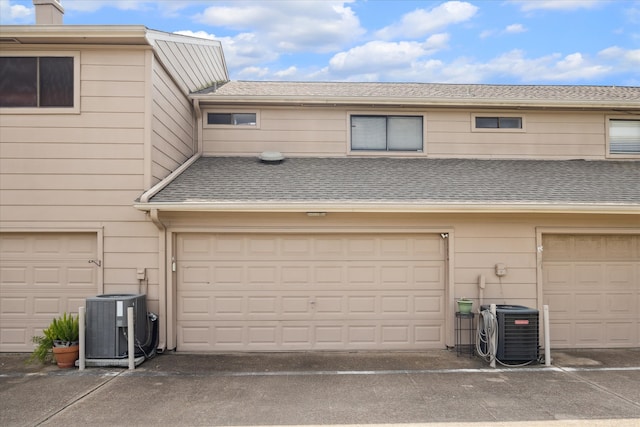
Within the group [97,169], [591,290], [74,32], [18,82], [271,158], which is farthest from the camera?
[271,158]

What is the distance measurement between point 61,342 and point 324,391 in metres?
4.08

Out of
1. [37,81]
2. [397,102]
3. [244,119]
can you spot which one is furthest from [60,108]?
[397,102]

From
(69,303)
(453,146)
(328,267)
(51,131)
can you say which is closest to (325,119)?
(453,146)

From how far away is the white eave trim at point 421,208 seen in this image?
7117mm

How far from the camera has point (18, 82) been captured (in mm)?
7531

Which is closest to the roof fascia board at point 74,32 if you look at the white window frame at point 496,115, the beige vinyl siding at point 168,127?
the beige vinyl siding at point 168,127

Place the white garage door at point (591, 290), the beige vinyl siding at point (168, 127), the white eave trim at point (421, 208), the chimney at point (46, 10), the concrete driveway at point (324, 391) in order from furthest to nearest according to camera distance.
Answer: the chimney at point (46, 10)
the white garage door at point (591, 290)
the beige vinyl siding at point (168, 127)
the white eave trim at point (421, 208)
the concrete driveway at point (324, 391)

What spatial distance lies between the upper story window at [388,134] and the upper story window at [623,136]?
4.21 metres

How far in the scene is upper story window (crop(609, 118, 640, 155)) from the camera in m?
9.79

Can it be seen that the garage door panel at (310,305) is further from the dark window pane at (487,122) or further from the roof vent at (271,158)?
the dark window pane at (487,122)

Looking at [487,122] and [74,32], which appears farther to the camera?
[487,122]

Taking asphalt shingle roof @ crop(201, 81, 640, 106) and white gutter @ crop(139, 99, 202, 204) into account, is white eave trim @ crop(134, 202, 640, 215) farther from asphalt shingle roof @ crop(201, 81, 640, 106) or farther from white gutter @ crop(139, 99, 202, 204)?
asphalt shingle roof @ crop(201, 81, 640, 106)

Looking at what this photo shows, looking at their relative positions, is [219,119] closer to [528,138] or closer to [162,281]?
[162,281]

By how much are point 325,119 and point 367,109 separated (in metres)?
0.92
